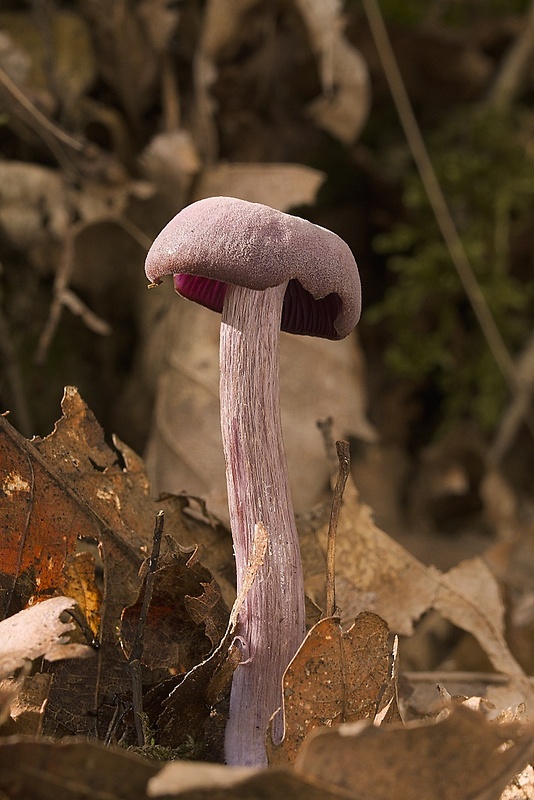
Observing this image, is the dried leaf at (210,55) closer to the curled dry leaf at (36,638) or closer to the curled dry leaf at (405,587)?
the curled dry leaf at (405,587)

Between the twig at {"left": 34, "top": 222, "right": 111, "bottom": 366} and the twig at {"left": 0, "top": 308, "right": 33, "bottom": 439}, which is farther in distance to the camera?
the twig at {"left": 0, "top": 308, "right": 33, "bottom": 439}

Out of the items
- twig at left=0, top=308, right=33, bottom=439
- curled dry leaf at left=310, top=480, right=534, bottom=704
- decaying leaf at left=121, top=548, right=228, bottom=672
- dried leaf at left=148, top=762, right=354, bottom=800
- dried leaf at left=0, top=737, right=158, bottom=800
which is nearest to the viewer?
dried leaf at left=148, top=762, right=354, bottom=800

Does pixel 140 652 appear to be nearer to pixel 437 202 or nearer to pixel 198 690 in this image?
pixel 198 690

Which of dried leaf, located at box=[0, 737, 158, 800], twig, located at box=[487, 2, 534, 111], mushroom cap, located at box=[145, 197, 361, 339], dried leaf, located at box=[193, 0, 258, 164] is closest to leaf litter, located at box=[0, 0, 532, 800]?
dried leaf, located at box=[0, 737, 158, 800]

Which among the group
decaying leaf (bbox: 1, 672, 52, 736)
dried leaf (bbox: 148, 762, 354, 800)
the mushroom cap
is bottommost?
decaying leaf (bbox: 1, 672, 52, 736)

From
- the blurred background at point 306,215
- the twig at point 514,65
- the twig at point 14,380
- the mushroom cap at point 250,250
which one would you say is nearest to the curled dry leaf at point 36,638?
the mushroom cap at point 250,250

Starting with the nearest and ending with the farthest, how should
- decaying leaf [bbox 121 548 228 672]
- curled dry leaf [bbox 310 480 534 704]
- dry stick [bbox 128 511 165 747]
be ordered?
1. dry stick [bbox 128 511 165 747]
2. decaying leaf [bbox 121 548 228 672]
3. curled dry leaf [bbox 310 480 534 704]

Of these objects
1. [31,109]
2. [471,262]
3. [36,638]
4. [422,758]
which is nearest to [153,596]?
[36,638]

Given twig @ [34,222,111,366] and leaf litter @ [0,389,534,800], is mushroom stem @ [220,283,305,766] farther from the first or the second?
twig @ [34,222,111,366]
